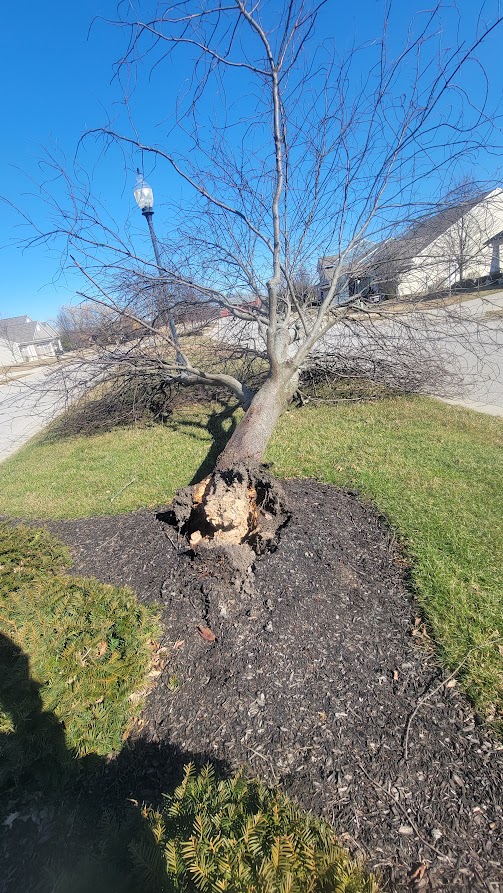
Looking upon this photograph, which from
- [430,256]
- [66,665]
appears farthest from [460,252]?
[66,665]

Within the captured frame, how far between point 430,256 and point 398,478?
305 centimetres

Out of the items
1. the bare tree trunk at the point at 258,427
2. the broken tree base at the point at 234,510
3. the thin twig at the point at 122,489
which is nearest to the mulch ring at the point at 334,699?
the broken tree base at the point at 234,510

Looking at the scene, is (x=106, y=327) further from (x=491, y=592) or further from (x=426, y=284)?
(x=491, y=592)

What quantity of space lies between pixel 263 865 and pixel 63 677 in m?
1.25

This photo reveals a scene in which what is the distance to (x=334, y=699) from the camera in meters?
1.97

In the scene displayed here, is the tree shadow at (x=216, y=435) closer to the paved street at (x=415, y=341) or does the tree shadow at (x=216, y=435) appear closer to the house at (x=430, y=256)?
the paved street at (x=415, y=341)

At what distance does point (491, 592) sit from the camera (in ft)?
8.33

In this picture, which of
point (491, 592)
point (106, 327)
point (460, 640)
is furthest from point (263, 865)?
point (106, 327)

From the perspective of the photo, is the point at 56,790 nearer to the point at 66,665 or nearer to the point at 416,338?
the point at 66,665

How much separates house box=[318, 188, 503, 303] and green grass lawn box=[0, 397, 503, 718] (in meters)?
1.84

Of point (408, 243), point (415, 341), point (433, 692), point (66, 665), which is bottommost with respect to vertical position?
point (433, 692)

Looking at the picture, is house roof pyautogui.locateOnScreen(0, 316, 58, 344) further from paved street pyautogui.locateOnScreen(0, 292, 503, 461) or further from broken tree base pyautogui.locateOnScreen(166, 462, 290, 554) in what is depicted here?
broken tree base pyautogui.locateOnScreen(166, 462, 290, 554)

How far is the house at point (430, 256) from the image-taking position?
4934 mm

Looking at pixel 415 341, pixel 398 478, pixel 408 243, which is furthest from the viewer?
pixel 415 341
